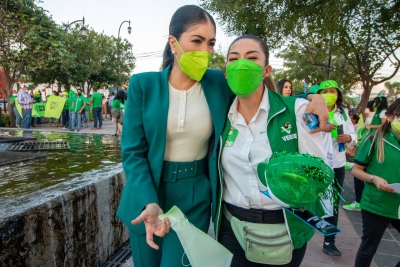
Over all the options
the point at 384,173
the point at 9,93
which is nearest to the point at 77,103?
the point at 9,93

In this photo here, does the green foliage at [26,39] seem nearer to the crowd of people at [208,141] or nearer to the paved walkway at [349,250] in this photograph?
the paved walkway at [349,250]

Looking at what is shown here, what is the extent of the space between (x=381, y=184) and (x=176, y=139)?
67.1 inches

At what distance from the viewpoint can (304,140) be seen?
159 cm

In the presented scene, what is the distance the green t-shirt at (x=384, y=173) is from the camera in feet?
8.05

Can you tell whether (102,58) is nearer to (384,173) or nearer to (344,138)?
(344,138)

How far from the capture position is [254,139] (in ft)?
5.44

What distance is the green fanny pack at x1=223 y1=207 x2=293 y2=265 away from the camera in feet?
5.30

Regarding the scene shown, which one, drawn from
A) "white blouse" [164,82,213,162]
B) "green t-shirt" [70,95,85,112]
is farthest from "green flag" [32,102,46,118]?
"white blouse" [164,82,213,162]

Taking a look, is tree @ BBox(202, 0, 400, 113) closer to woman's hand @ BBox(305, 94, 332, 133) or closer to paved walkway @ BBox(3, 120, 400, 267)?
paved walkway @ BBox(3, 120, 400, 267)

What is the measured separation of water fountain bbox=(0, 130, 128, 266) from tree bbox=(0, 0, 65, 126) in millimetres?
11959

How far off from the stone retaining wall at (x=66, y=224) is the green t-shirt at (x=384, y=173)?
223 centimetres

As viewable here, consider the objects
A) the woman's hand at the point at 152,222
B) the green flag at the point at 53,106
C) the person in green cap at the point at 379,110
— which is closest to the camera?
the woman's hand at the point at 152,222

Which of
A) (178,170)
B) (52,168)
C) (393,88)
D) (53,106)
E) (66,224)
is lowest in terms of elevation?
(66,224)

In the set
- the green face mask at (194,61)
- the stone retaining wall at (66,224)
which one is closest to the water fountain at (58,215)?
the stone retaining wall at (66,224)
